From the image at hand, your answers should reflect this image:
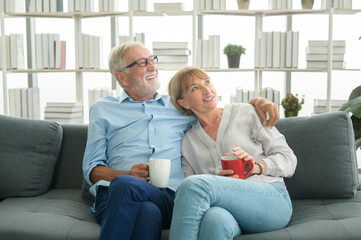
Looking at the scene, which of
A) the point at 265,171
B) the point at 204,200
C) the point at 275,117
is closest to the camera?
the point at 204,200

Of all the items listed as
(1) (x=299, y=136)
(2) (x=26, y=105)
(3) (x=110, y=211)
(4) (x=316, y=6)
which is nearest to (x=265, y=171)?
(1) (x=299, y=136)

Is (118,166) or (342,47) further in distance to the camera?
(342,47)

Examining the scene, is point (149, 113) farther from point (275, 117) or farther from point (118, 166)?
point (275, 117)

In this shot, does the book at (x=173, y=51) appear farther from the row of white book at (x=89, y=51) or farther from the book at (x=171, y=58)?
the row of white book at (x=89, y=51)

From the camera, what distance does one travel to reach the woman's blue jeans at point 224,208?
4.73 feet

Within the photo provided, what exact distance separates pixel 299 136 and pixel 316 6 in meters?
2.75

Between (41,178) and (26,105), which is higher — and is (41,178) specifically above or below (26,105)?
below

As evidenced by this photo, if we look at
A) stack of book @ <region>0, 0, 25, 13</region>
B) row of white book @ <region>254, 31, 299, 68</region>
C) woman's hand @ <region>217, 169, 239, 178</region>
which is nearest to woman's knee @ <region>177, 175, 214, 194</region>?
woman's hand @ <region>217, 169, 239, 178</region>

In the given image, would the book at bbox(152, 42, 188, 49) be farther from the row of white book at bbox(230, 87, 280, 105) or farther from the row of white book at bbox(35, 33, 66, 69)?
the row of white book at bbox(35, 33, 66, 69)

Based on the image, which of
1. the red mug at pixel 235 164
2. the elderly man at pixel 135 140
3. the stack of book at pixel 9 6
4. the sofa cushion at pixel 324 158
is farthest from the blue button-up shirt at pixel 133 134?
the stack of book at pixel 9 6

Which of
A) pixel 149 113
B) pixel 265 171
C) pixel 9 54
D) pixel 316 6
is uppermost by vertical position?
pixel 316 6

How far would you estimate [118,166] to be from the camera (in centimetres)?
196

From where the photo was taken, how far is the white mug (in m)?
1.64

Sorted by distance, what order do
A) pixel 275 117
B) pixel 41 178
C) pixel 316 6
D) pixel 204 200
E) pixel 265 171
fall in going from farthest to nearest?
1. pixel 316 6
2. pixel 41 178
3. pixel 275 117
4. pixel 265 171
5. pixel 204 200
